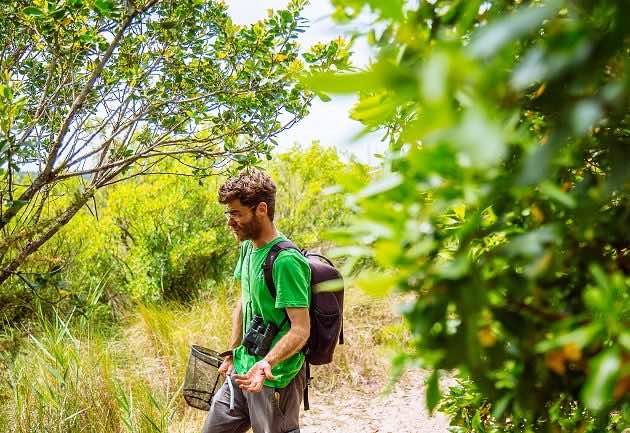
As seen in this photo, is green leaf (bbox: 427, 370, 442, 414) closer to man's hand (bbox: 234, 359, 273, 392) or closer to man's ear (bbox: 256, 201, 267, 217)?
man's hand (bbox: 234, 359, 273, 392)

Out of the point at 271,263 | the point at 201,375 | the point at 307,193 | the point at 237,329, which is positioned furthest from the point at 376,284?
the point at 307,193

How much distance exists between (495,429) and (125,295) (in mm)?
5314

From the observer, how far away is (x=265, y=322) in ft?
7.93

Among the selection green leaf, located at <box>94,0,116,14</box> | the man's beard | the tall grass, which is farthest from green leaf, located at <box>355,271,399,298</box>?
the man's beard

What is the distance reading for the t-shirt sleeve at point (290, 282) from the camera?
2.31m

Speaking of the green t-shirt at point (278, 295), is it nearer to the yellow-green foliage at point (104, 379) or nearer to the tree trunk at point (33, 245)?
the tree trunk at point (33, 245)

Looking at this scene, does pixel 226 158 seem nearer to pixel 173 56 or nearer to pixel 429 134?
pixel 173 56

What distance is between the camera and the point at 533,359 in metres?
0.62

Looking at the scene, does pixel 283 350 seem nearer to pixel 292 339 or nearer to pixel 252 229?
pixel 292 339

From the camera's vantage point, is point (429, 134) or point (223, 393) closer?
point (429, 134)

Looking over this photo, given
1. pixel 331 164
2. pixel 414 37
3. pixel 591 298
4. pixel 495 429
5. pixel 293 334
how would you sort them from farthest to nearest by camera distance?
pixel 331 164, pixel 293 334, pixel 495 429, pixel 414 37, pixel 591 298

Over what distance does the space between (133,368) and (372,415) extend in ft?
6.28

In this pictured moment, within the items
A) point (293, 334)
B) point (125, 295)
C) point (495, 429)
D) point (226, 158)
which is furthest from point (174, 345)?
point (495, 429)

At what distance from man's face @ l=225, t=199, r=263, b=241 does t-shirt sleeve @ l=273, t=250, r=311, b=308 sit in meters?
0.21
